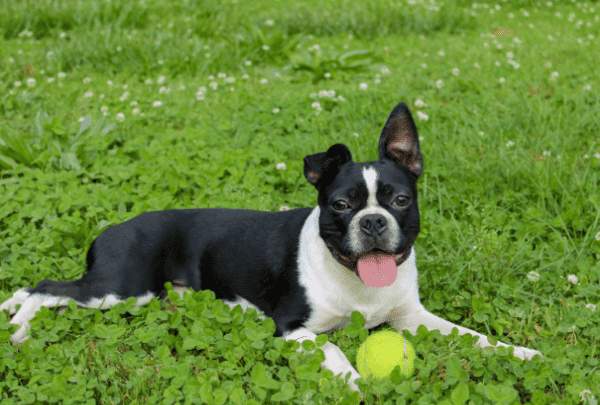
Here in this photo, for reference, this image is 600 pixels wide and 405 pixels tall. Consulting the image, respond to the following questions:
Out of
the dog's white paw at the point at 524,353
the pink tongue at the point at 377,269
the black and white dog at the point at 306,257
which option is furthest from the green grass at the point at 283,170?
the pink tongue at the point at 377,269

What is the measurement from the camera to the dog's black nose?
2559 mm

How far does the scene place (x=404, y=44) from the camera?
814cm

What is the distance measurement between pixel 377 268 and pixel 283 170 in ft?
6.49

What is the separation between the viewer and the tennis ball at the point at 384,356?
2.47 metres

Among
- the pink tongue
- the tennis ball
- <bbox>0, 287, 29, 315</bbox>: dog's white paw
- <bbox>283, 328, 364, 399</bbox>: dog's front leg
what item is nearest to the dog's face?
the pink tongue

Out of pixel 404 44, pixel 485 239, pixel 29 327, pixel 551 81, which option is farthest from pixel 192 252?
pixel 404 44

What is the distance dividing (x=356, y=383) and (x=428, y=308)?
929mm

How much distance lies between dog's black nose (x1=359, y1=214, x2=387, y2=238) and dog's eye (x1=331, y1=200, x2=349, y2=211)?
14cm

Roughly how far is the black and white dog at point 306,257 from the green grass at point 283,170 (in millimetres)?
156

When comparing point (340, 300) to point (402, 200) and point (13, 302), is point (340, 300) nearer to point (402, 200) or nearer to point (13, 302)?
point (402, 200)

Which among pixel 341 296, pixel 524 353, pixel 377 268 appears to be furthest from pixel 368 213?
pixel 524 353

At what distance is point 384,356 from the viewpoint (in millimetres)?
2479

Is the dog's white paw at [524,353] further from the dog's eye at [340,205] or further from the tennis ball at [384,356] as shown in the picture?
the dog's eye at [340,205]

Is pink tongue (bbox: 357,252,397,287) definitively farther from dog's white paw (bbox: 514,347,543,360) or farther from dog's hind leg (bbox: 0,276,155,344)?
dog's hind leg (bbox: 0,276,155,344)
